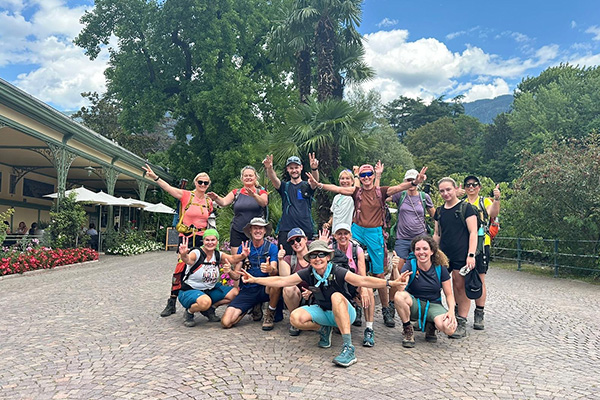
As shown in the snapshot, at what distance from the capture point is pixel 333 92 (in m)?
11.9

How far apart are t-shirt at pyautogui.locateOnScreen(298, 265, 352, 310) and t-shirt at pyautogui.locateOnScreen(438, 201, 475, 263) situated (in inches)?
57.8

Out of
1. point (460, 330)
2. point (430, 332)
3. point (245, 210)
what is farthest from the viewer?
point (245, 210)

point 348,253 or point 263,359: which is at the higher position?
point 348,253

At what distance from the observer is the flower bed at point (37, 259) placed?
31.7 feet

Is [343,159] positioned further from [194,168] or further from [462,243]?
[194,168]

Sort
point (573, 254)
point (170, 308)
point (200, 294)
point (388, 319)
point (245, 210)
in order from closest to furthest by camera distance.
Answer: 1. point (200, 294)
2. point (388, 319)
3. point (245, 210)
4. point (170, 308)
5. point (573, 254)

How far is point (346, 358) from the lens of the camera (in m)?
3.58

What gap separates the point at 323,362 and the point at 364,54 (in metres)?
11.2

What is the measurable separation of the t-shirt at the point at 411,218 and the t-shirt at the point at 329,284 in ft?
4.45

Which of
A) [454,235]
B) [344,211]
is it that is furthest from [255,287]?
[454,235]

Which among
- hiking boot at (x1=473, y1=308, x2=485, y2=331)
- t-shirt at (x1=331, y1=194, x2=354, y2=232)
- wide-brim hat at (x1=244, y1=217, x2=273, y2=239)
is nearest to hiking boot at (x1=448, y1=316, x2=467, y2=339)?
hiking boot at (x1=473, y1=308, x2=485, y2=331)

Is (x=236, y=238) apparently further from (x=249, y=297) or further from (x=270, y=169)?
(x=270, y=169)

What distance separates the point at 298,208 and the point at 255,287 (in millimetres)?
1096

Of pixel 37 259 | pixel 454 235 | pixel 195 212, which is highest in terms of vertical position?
pixel 195 212
